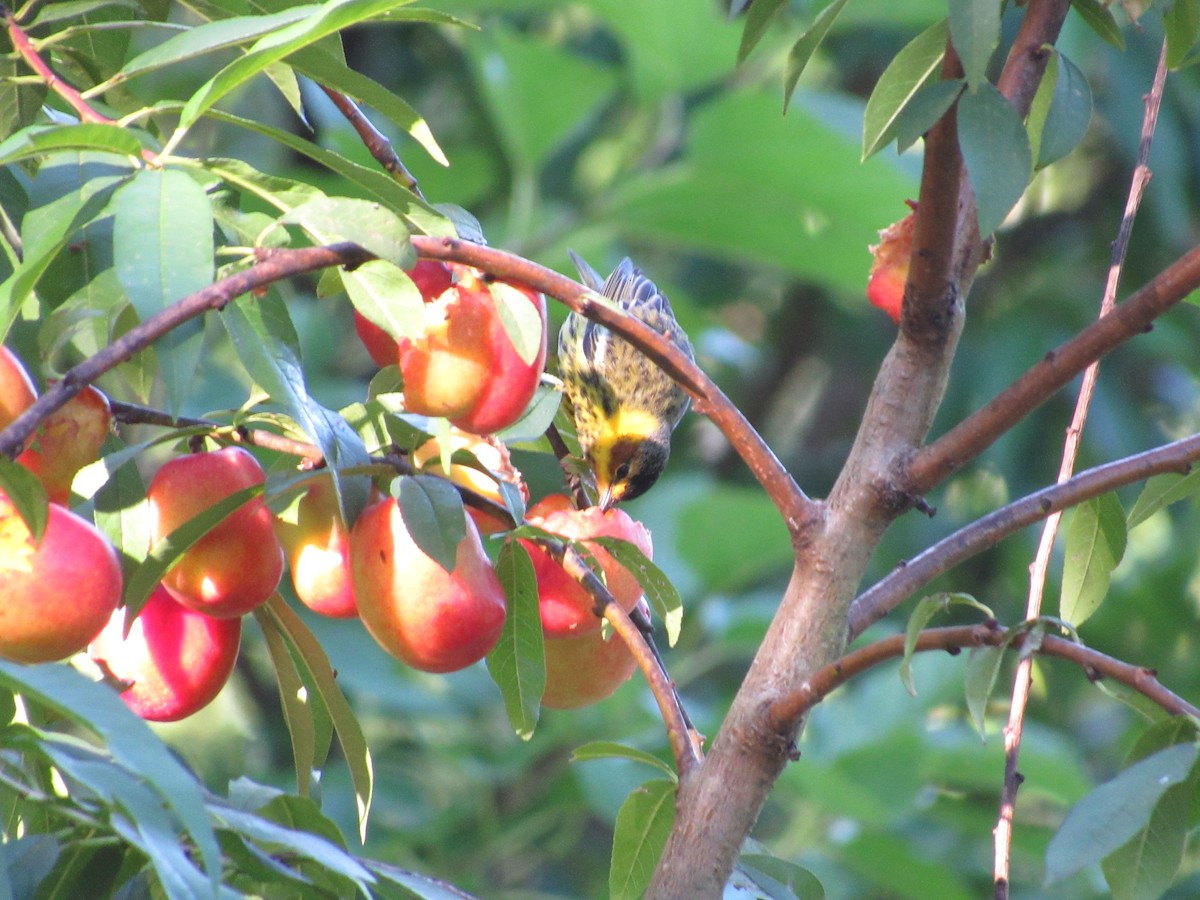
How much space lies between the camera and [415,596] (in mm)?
928

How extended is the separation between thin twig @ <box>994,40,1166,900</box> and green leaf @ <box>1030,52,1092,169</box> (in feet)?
0.26

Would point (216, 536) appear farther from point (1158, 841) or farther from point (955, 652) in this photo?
point (1158, 841)

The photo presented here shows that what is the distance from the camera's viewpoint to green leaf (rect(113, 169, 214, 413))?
704 millimetres

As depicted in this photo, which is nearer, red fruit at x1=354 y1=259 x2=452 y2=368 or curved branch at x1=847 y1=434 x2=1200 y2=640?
curved branch at x1=847 y1=434 x2=1200 y2=640

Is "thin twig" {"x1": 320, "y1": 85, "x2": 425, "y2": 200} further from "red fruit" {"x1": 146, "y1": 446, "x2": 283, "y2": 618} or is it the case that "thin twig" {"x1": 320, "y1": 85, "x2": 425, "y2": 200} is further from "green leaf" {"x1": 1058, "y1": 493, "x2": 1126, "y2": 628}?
"green leaf" {"x1": 1058, "y1": 493, "x2": 1126, "y2": 628}

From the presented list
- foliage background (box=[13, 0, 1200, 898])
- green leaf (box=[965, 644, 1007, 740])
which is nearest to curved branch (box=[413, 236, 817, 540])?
green leaf (box=[965, 644, 1007, 740])

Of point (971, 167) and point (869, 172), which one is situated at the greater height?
point (869, 172)

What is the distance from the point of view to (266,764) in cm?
346

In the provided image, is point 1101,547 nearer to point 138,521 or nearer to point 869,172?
point 138,521

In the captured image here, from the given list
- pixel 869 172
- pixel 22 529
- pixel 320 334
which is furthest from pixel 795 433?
pixel 22 529

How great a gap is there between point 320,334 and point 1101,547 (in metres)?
2.44

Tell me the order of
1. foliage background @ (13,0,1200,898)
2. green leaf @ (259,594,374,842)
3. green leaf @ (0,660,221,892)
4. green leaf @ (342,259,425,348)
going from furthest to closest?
1. foliage background @ (13,0,1200,898)
2. green leaf @ (259,594,374,842)
3. green leaf @ (342,259,425,348)
4. green leaf @ (0,660,221,892)

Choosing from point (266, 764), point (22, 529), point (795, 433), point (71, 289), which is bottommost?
point (266, 764)

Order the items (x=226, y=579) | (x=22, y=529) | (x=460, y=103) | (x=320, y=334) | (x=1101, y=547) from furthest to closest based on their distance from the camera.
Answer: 1. (x=460, y=103)
2. (x=320, y=334)
3. (x=1101, y=547)
4. (x=226, y=579)
5. (x=22, y=529)
